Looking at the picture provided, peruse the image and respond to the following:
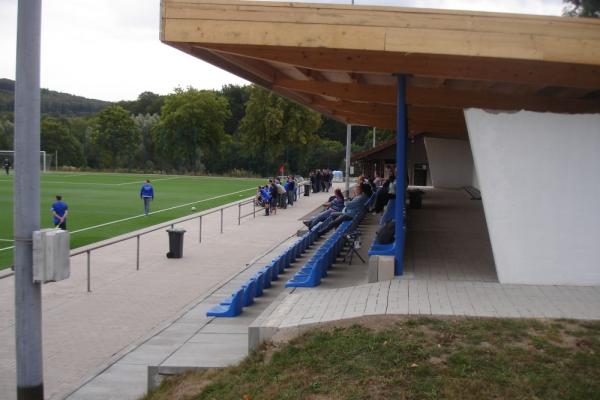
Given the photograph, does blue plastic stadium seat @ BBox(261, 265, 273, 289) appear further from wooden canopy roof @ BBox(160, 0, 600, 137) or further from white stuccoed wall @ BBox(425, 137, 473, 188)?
white stuccoed wall @ BBox(425, 137, 473, 188)

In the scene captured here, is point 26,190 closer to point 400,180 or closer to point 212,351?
point 212,351

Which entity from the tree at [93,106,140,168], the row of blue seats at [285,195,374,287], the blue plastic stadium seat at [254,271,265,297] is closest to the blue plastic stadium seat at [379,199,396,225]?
the row of blue seats at [285,195,374,287]

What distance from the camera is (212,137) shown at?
297 feet

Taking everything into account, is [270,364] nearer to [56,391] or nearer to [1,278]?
[56,391]

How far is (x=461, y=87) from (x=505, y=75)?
2629mm

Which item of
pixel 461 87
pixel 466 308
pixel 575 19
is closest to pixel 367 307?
pixel 466 308

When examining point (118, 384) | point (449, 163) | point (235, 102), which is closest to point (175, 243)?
point (118, 384)

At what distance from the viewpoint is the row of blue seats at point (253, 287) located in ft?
35.1

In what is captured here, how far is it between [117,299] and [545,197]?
7.88 m

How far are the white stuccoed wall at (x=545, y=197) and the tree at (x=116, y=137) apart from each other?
8972 cm

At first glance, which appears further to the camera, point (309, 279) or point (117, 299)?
point (117, 299)

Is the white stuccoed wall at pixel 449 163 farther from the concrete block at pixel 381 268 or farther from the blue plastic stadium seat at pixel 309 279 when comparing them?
the concrete block at pixel 381 268

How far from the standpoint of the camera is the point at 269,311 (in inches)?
364

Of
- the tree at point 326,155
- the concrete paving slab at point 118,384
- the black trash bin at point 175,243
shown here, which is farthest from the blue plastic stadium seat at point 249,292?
the tree at point 326,155
